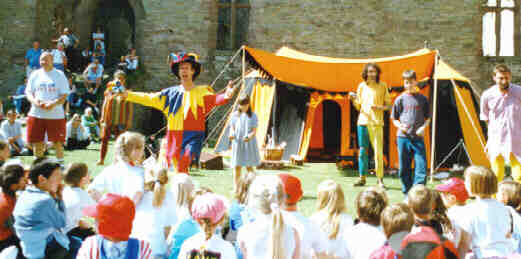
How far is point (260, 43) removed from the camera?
1599cm

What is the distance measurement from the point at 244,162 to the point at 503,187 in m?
3.42

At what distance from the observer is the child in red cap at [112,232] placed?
243 cm

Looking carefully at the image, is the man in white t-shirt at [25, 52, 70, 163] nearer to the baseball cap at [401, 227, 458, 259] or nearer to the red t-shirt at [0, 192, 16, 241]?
the red t-shirt at [0, 192, 16, 241]

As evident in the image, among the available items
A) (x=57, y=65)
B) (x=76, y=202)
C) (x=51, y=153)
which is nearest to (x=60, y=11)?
(x=57, y=65)

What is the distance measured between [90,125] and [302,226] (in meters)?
10.1

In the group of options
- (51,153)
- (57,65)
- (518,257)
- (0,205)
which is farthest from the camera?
(57,65)

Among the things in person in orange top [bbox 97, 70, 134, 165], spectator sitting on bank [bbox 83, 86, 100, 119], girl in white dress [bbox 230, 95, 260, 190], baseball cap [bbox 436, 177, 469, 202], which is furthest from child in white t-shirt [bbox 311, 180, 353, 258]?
spectator sitting on bank [bbox 83, 86, 100, 119]

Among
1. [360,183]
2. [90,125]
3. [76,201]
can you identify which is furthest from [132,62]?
[76,201]

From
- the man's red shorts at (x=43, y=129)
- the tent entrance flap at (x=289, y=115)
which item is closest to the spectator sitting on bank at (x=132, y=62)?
the tent entrance flap at (x=289, y=115)

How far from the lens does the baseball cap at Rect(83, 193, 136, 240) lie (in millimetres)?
2427

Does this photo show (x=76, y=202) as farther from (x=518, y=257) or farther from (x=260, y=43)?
(x=260, y=43)

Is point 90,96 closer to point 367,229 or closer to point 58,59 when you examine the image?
point 58,59

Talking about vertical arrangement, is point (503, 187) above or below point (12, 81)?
below

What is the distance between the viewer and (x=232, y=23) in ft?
53.5
